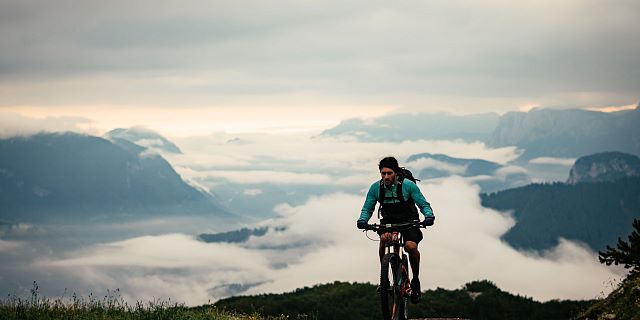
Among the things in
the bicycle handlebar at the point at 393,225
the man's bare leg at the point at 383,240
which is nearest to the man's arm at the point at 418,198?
the bicycle handlebar at the point at 393,225

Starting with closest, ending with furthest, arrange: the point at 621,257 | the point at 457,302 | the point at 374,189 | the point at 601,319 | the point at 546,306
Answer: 1. the point at 374,189
2. the point at 601,319
3. the point at 621,257
4. the point at 546,306
5. the point at 457,302

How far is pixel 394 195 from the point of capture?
13.6 m

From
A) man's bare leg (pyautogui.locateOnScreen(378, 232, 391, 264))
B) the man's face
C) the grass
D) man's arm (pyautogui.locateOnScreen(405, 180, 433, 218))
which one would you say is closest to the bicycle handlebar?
man's bare leg (pyautogui.locateOnScreen(378, 232, 391, 264))

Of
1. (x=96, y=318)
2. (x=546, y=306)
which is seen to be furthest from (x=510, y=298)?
(x=96, y=318)

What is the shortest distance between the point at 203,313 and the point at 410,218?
198 inches

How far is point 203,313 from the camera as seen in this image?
14758mm

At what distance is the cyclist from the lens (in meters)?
13.4

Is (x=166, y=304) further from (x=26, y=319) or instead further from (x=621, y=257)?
(x=621, y=257)

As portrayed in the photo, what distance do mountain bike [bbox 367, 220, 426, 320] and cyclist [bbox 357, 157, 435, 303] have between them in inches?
5.0

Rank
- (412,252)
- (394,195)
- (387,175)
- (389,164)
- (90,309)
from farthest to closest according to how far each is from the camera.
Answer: (90,309) < (412,252) < (394,195) < (389,164) < (387,175)

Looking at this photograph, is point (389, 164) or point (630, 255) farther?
point (630, 255)

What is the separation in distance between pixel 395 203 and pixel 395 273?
1434 millimetres

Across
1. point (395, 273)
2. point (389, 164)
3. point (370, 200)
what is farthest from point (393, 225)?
point (389, 164)

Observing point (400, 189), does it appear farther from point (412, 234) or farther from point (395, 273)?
point (395, 273)
